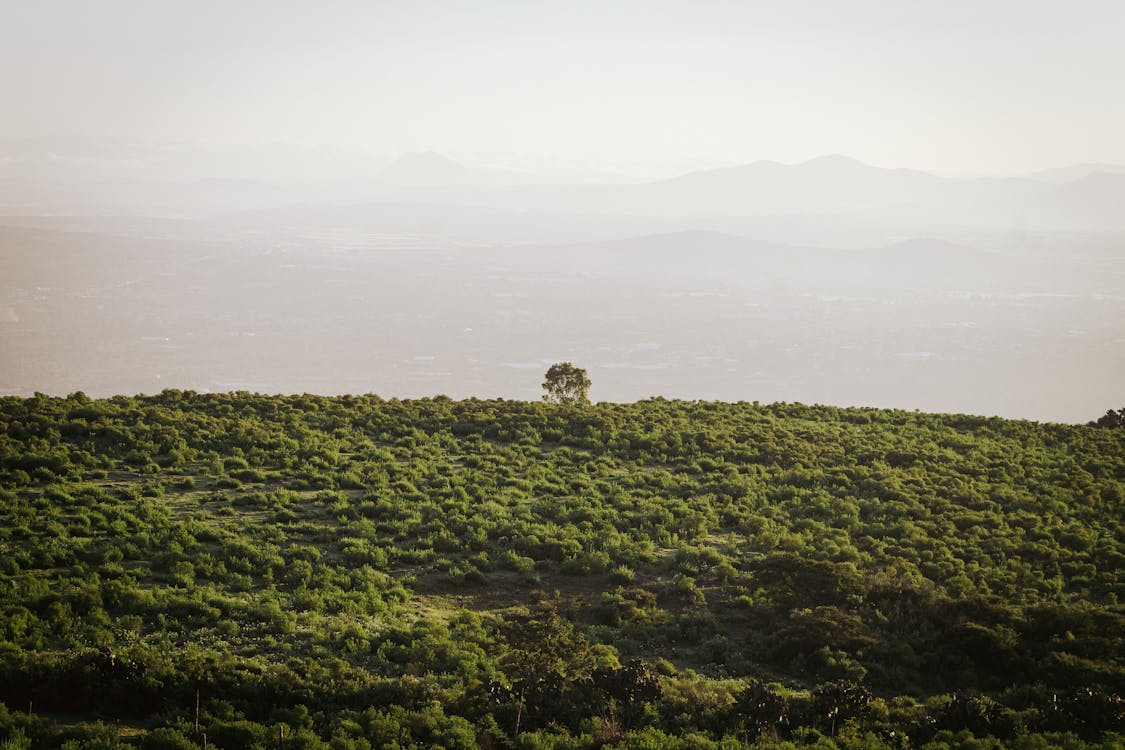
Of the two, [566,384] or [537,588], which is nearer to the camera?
[537,588]

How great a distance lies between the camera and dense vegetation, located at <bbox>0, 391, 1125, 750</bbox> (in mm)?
13898

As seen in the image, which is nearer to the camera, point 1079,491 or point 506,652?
point 506,652

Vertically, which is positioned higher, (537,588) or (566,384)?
(566,384)

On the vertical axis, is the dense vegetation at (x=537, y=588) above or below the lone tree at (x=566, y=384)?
below

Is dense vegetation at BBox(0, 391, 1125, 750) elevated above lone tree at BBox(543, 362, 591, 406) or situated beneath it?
situated beneath

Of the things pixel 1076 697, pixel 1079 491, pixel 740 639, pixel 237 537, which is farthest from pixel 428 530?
pixel 1079 491

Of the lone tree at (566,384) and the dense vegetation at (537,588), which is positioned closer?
the dense vegetation at (537,588)

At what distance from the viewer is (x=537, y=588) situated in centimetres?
1975

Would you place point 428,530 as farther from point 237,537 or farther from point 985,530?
point 985,530

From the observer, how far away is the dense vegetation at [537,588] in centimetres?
1390

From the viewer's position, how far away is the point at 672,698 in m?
14.8

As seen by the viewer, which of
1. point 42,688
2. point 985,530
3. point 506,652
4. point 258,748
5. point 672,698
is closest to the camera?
point 258,748

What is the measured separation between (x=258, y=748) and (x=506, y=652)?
16.8 feet

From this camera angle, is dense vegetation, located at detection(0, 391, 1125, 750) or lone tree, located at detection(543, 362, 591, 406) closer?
dense vegetation, located at detection(0, 391, 1125, 750)
